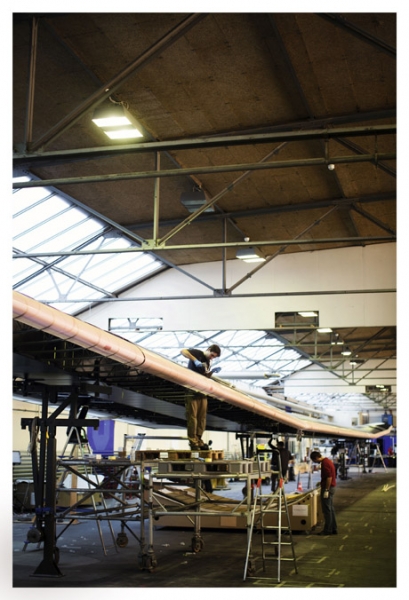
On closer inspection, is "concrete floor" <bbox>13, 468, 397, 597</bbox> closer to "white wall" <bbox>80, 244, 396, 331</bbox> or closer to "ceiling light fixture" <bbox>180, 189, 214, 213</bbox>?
"ceiling light fixture" <bbox>180, 189, 214, 213</bbox>

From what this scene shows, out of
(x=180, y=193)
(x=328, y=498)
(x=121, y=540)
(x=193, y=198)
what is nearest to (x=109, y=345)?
(x=121, y=540)

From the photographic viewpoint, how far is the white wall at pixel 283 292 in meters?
20.1

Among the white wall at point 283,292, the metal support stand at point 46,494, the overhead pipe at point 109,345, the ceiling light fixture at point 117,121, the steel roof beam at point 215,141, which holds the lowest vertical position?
the metal support stand at point 46,494

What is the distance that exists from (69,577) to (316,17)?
7.96 meters

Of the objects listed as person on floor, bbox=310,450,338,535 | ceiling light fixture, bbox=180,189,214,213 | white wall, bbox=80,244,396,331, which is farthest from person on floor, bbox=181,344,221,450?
white wall, bbox=80,244,396,331

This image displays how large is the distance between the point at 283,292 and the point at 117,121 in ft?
39.5

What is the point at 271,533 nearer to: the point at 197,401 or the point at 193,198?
the point at 197,401

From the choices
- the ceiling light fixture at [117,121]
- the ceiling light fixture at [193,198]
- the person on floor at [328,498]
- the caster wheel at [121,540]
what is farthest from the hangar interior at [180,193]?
the person on floor at [328,498]

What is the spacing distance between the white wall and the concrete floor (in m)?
7.09

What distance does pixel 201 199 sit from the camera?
15.0m

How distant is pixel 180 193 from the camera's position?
16531 mm

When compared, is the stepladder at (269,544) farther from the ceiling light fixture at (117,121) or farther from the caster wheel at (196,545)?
the ceiling light fixture at (117,121)

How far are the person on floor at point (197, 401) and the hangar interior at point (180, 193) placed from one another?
25cm

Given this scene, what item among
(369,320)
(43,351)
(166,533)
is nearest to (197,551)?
(166,533)
